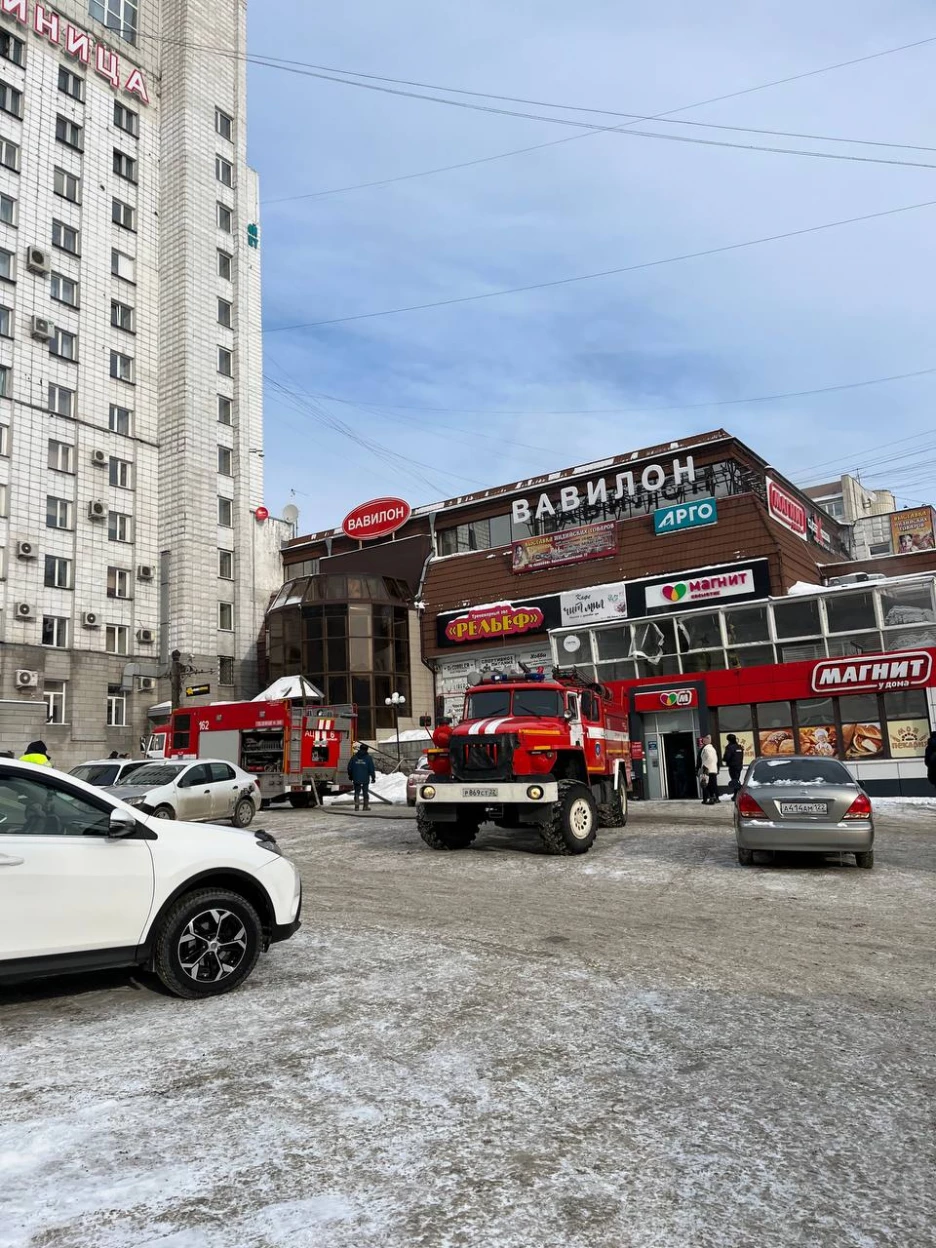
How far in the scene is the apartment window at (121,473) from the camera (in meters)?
44.1

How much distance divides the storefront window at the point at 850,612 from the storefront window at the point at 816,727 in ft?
8.25

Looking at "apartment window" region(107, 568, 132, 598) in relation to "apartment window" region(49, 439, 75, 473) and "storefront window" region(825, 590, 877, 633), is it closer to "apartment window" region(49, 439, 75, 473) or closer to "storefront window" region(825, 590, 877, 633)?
"apartment window" region(49, 439, 75, 473)

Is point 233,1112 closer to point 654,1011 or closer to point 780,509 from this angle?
point 654,1011

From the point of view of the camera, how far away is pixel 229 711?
27.8 m

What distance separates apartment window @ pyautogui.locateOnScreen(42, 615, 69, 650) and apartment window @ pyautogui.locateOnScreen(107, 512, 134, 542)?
17.3 feet

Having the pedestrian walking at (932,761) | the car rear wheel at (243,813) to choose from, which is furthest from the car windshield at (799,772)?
the car rear wheel at (243,813)

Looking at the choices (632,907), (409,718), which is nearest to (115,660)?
(409,718)

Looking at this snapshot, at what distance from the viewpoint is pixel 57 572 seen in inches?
1608

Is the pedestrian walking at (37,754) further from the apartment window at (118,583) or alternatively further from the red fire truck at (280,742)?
the apartment window at (118,583)

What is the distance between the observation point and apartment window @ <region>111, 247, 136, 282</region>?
4541 centimetres

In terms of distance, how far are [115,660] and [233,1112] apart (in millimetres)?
42154

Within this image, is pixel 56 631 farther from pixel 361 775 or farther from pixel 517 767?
pixel 517 767

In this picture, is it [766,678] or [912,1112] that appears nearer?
[912,1112]

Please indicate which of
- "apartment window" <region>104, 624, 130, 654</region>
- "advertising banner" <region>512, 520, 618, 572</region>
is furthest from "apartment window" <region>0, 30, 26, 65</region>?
"advertising banner" <region>512, 520, 618, 572</region>
